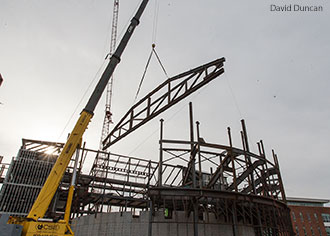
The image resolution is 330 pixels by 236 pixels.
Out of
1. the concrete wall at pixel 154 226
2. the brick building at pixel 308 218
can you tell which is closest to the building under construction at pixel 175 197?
the concrete wall at pixel 154 226

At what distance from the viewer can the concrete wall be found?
1393cm

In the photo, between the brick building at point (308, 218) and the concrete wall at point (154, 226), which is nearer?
the concrete wall at point (154, 226)

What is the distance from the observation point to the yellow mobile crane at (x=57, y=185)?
9.49 meters

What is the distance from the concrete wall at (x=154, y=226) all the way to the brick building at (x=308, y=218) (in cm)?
5962

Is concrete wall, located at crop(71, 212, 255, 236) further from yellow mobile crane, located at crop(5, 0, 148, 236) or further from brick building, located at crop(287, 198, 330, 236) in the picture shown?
brick building, located at crop(287, 198, 330, 236)

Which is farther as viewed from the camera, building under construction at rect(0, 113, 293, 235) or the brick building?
the brick building

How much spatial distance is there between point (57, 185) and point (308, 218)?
2949 inches

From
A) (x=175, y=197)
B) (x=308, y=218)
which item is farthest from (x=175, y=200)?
(x=308, y=218)

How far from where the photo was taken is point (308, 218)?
2518 inches

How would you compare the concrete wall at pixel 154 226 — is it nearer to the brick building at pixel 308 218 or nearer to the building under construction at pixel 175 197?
the building under construction at pixel 175 197

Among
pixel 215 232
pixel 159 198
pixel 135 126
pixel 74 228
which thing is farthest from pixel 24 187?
pixel 215 232

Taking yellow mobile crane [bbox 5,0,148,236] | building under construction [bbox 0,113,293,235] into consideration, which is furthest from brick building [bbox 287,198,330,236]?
yellow mobile crane [bbox 5,0,148,236]

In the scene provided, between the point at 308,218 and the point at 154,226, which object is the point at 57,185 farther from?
the point at 308,218

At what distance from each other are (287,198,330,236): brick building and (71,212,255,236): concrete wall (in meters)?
59.6
